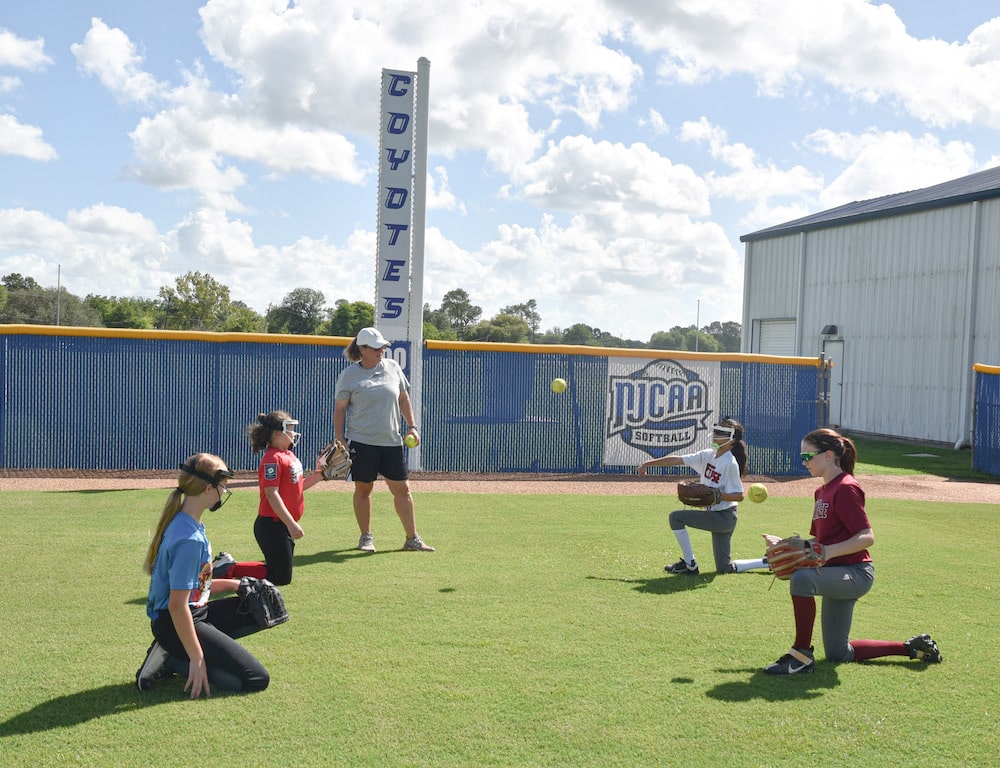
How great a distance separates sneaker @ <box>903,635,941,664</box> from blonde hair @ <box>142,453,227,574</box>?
4.08 m

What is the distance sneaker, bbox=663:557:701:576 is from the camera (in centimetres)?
759

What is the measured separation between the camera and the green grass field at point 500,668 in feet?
13.4

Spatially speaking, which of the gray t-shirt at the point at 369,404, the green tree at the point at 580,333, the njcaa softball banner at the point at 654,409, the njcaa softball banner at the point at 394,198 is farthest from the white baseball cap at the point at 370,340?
the green tree at the point at 580,333

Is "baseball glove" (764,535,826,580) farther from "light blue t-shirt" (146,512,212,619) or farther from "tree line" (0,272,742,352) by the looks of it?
"tree line" (0,272,742,352)

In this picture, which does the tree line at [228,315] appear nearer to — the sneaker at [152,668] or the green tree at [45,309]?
the green tree at [45,309]

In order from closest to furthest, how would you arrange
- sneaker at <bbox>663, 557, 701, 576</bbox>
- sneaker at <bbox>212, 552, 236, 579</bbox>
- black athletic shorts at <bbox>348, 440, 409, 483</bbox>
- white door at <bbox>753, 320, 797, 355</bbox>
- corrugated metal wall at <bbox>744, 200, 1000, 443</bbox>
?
sneaker at <bbox>212, 552, 236, 579</bbox> → sneaker at <bbox>663, 557, 701, 576</bbox> → black athletic shorts at <bbox>348, 440, 409, 483</bbox> → corrugated metal wall at <bbox>744, 200, 1000, 443</bbox> → white door at <bbox>753, 320, 797, 355</bbox>

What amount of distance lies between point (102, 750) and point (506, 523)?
20.9 ft

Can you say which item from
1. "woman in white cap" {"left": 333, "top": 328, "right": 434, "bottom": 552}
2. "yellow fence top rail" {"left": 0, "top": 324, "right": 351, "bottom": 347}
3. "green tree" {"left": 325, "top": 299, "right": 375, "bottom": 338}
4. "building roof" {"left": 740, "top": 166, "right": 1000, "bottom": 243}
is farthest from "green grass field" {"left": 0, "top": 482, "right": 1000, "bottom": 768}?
"green tree" {"left": 325, "top": 299, "right": 375, "bottom": 338}

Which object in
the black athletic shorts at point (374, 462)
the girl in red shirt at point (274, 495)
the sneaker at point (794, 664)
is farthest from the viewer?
the black athletic shorts at point (374, 462)

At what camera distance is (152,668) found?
15.3 ft

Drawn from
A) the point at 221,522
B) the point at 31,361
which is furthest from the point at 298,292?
the point at 221,522

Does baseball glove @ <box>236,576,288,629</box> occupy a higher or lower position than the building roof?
lower

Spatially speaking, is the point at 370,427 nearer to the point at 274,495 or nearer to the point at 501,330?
the point at 274,495

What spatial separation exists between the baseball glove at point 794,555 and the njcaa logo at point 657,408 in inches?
396
